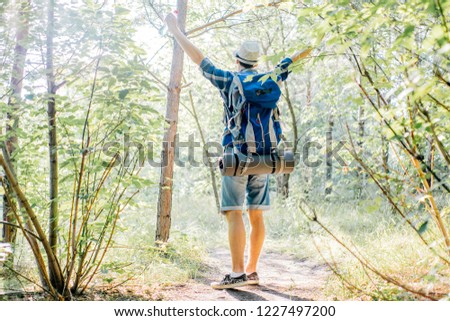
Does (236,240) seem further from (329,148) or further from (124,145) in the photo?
(329,148)

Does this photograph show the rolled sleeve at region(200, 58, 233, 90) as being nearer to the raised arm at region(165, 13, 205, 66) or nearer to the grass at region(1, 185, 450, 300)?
the raised arm at region(165, 13, 205, 66)

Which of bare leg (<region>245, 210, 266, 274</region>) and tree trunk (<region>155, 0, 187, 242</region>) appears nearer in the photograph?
bare leg (<region>245, 210, 266, 274</region>)

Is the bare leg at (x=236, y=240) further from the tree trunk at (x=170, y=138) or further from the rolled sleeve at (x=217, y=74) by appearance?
the tree trunk at (x=170, y=138)

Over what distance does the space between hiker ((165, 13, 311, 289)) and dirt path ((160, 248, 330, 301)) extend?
15 centimetres

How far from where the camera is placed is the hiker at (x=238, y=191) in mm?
3562

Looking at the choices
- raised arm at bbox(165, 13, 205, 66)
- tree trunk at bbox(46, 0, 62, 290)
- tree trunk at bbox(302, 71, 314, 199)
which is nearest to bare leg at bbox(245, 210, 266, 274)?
raised arm at bbox(165, 13, 205, 66)

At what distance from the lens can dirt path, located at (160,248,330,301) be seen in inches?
139

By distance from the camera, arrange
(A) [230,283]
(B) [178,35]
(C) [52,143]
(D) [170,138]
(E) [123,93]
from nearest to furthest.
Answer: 1. (E) [123,93]
2. (C) [52,143]
3. (B) [178,35]
4. (A) [230,283]
5. (D) [170,138]

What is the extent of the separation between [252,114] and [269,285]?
1.52 meters

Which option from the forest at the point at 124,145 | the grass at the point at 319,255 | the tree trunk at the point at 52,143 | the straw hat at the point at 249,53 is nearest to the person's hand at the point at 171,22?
the forest at the point at 124,145

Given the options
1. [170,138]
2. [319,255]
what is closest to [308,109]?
[319,255]

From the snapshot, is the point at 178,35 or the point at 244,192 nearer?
the point at 178,35

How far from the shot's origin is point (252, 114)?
3.60m
